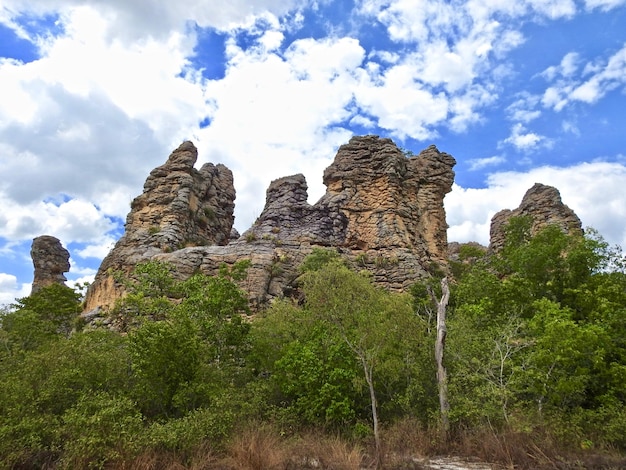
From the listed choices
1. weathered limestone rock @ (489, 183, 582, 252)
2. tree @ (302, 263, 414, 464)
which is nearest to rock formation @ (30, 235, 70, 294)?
tree @ (302, 263, 414, 464)

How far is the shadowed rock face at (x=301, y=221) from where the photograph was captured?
28.2 meters

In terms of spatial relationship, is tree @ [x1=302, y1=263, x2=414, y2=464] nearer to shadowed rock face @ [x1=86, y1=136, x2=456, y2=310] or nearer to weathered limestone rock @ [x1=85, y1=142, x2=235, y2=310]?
shadowed rock face @ [x1=86, y1=136, x2=456, y2=310]

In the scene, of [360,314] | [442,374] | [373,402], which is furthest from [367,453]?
[360,314]

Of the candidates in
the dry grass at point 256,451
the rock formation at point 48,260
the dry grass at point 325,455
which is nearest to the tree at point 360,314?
the dry grass at point 325,455

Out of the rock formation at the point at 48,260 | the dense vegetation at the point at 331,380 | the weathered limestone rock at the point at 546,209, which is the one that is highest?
the weathered limestone rock at the point at 546,209

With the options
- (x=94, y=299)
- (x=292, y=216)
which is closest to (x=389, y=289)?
(x=292, y=216)

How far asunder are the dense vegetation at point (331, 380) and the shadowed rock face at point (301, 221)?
408 inches

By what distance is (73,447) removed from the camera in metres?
9.03

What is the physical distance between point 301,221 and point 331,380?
23.1m

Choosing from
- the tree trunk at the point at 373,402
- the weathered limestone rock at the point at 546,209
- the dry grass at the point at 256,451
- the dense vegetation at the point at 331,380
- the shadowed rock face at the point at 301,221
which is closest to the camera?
the dry grass at the point at 256,451

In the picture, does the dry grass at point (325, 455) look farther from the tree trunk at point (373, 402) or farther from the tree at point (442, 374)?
the tree at point (442, 374)

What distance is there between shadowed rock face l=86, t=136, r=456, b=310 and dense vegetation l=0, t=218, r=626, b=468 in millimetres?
10356

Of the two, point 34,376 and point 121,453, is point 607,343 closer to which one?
point 121,453

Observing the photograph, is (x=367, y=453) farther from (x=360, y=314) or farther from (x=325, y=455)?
(x=360, y=314)
